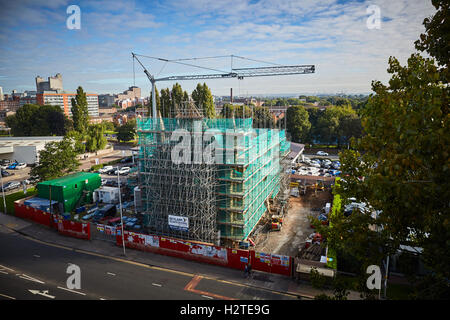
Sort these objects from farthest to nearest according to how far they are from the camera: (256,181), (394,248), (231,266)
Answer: (256,181), (231,266), (394,248)

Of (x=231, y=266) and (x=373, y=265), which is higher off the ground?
(x=373, y=265)

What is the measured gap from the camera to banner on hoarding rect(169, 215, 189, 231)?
20144mm

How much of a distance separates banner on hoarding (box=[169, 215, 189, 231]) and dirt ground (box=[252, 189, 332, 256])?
5.40 meters

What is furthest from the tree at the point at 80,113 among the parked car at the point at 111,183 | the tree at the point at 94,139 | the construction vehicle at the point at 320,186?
the construction vehicle at the point at 320,186

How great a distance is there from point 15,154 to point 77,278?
43016mm

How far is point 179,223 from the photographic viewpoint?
20.4 metres

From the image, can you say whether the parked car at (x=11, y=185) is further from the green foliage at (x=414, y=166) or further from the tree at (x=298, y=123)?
the tree at (x=298, y=123)

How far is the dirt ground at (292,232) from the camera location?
2055 cm

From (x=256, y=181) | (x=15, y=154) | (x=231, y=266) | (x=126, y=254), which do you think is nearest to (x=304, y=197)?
(x=256, y=181)

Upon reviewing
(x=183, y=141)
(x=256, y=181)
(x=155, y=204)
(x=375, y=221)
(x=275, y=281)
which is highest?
(x=183, y=141)

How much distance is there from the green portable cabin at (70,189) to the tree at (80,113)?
28.8m

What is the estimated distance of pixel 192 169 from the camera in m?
19.8

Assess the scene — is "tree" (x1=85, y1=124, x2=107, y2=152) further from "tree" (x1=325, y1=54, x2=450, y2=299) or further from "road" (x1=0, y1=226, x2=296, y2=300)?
"tree" (x1=325, y1=54, x2=450, y2=299)

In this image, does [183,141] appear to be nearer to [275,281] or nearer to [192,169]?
[192,169]
